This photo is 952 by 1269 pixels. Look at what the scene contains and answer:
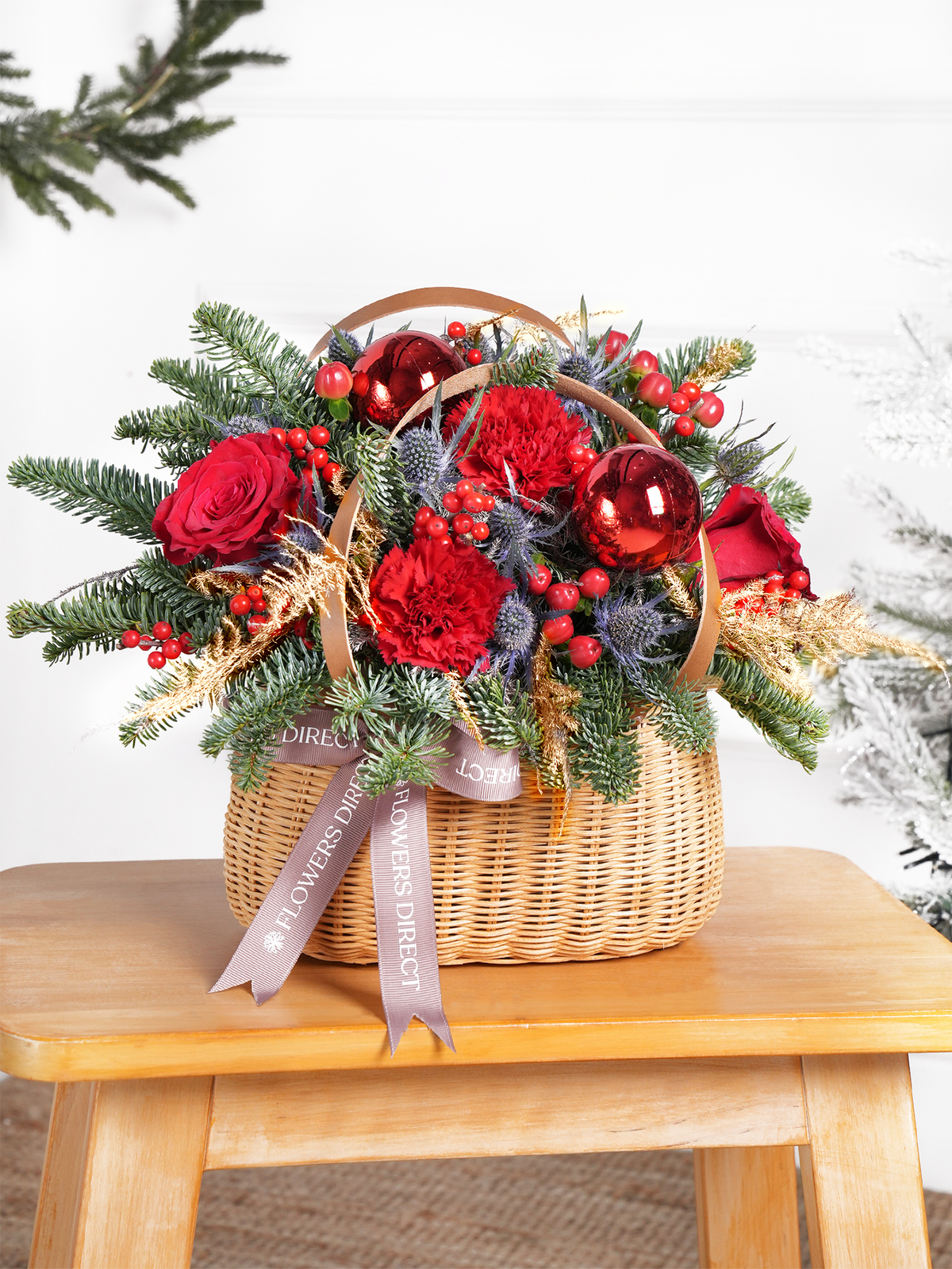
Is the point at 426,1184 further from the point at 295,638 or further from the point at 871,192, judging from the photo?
the point at 871,192

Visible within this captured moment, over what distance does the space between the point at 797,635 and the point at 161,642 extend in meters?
0.37

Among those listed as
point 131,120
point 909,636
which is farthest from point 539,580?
point 131,120

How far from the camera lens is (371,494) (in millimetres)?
597

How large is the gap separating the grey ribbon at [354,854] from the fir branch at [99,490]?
18 centimetres

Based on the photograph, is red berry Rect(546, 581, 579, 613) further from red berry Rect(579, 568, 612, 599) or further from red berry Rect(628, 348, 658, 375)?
red berry Rect(628, 348, 658, 375)

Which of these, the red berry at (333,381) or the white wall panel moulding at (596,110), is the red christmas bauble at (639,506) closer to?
the red berry at (333,381)

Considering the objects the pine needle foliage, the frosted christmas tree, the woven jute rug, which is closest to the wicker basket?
the frosted christmas tree

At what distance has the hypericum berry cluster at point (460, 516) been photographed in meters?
0.59

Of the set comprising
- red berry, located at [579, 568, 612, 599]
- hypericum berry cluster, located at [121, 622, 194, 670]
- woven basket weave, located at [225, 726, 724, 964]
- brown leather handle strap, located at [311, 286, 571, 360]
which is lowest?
woven basket weave, located at [225, 726, 724, 964]

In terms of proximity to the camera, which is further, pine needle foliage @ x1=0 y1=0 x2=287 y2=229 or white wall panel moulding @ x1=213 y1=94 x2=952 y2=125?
pine needle foliage @ x1=0 y1=0 x2=287 y2=229

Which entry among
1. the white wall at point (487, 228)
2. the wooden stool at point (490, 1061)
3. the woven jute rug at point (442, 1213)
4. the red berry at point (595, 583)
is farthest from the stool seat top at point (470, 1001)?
the white wall at point (487, 228)

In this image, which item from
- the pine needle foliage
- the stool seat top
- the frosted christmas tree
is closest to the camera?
the stool seat top

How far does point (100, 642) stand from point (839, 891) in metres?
0.55

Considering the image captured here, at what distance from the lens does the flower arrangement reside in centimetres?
60
